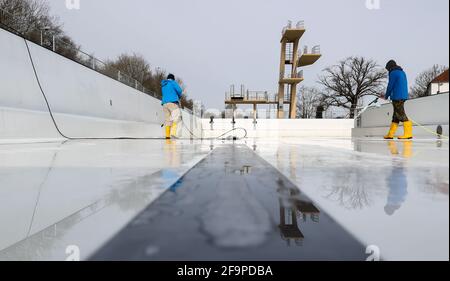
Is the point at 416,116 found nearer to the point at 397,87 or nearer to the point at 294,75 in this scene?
the point at 397,87

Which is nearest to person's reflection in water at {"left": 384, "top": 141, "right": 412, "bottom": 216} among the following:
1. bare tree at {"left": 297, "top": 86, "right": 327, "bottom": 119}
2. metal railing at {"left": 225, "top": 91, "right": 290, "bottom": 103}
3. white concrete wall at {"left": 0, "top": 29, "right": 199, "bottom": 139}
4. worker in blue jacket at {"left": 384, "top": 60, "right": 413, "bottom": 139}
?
→ worker in blue jacket at {"left": 384, "top": 60, "right": 413, "bottom": 139}

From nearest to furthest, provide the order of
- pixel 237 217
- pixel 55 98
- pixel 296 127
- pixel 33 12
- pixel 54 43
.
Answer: pixel 237 217, pixel 55 98, pixel 54 43, pixel 33 12, pixel 296 127

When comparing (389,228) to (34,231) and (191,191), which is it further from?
(34,231)

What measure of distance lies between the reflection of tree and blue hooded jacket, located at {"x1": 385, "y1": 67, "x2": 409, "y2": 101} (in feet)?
18.1

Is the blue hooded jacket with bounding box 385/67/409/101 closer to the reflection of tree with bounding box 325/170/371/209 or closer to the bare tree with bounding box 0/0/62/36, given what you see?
the reflection of tree with bounding box 325/170/371/209

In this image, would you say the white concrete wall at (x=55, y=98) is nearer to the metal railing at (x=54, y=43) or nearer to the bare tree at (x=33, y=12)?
the metal railing at (x=54, y=43)

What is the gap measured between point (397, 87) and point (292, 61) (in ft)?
69.8

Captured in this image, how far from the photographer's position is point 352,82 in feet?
91.5

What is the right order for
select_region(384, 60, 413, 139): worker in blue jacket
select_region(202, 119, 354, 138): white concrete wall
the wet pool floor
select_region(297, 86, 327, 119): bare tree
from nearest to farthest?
the wet pool floor < select_region(384, 60, 413, 139): worker in blue jacket < select_region(202, 119, 354, 138): white concrete wall < select_region(297, 86, 327, 119): bare tree

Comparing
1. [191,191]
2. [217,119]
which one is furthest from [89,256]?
[217,119]

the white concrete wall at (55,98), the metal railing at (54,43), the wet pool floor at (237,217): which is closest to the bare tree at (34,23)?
the metal railing at (54,43)

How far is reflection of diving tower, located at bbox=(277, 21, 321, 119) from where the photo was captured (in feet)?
76.1

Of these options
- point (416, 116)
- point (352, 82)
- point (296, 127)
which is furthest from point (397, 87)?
point (352, 82)

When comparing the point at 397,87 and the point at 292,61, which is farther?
the point at 292,61
